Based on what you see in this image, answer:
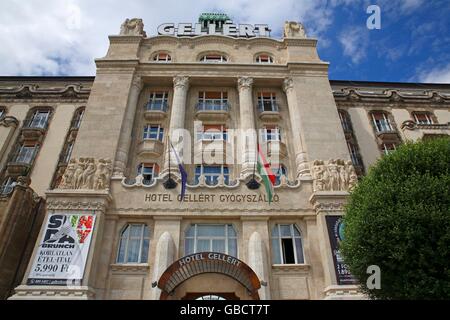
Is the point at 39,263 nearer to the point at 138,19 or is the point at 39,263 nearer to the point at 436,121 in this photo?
the point at 138,19

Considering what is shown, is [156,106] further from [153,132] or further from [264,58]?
[264,58]

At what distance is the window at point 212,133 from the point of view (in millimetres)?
26141

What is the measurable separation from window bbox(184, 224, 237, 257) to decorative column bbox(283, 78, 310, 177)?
23.3 feet

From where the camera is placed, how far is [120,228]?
20562 mm

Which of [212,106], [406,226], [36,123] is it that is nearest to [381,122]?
[212,106]

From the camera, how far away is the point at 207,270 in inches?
718

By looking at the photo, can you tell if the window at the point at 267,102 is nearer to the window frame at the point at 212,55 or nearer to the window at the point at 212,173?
the window frame at the point at 212,55

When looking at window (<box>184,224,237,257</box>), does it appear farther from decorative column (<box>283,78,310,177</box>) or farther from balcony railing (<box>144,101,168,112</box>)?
balcony railing (<box>144,101,168,112</box>)

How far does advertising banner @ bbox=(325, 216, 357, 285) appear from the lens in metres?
18.1

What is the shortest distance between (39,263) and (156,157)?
423 inches

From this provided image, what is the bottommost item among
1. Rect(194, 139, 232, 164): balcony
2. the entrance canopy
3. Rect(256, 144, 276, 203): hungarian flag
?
the entrance canopy

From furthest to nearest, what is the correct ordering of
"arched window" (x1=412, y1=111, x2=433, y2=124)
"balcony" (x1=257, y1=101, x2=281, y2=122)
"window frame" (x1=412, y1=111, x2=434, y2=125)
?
"arched window" (x1=412, y1=111, x2=433, y2=124), "window frame" (x1=412, y1=111, x2=434, y2=125), "balcony" (x1=257, y1=101, x2=281, y2=122)

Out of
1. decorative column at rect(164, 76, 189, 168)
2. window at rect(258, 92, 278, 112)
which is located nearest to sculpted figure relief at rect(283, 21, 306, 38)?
window at rect(258, 92, 278, 112)
